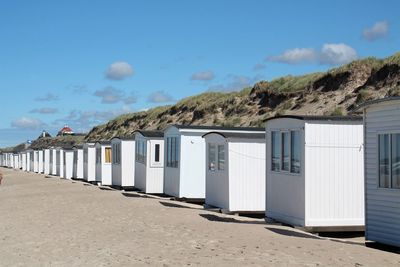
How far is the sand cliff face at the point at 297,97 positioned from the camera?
32469 millimetres

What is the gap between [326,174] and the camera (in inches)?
545

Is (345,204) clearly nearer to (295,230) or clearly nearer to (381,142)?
(295,230)

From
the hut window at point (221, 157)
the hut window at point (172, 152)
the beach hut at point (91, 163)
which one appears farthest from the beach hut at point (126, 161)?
the hut window at point (221, 157)

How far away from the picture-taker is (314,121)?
13.9 meters

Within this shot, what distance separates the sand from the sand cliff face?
17.4m

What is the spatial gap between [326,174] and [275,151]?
1.88 m

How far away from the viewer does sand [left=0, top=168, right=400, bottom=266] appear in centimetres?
994

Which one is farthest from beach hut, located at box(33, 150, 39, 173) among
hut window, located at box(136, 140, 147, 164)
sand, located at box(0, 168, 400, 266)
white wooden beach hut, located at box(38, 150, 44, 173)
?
sand, located at box(0, 168, 400, 266)

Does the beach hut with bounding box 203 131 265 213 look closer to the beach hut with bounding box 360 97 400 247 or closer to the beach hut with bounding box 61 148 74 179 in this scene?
the beach hut with bounding box 360 97 400 247

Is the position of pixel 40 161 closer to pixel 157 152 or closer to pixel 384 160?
pixel 157 152

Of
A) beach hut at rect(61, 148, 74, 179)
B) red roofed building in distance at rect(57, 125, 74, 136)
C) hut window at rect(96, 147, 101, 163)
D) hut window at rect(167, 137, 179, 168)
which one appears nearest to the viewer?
hut window at rect(167, 137, 179, 168)

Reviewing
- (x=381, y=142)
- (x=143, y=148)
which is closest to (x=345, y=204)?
(x=381, y=142)

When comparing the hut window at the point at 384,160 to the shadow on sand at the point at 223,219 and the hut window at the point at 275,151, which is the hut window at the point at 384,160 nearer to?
the hut window at the point at 275,151

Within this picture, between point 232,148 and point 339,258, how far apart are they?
7800 millimetres
